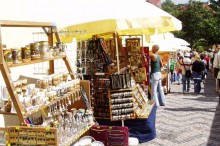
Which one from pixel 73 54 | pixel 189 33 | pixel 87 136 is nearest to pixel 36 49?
pixel 87 136

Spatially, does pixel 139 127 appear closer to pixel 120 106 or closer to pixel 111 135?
pixel 120 106

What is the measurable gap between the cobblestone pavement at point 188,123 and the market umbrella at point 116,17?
2283 mm

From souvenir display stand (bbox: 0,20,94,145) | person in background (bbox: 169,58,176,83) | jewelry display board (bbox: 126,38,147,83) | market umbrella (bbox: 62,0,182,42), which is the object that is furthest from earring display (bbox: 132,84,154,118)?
person in background (bbox: 169,58,176,83)

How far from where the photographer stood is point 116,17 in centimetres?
532

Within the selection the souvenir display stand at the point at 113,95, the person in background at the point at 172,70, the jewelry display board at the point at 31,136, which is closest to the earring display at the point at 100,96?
the souvenir display stand at the point at 113,95

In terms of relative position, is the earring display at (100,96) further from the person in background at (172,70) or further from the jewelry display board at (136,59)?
the person in background at (172,70)

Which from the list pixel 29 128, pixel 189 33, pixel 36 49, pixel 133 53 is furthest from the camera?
pixel 189 33

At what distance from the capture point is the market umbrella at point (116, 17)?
5348 mm

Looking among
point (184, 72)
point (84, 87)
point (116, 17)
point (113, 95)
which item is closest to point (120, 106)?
point (113, 95)

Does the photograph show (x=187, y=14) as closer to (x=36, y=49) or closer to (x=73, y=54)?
(x=73, y=54)

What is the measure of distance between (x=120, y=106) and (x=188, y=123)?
2.37 m

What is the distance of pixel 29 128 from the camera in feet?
12.1

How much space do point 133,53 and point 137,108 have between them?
1728 mm

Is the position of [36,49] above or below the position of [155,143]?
above
